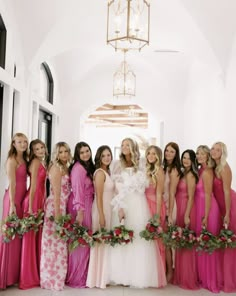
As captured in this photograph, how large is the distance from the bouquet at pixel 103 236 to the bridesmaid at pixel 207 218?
1.11 metres

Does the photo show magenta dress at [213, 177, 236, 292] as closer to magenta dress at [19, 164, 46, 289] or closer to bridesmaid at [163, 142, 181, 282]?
bridesmaid at [163, 142, 181, 282]

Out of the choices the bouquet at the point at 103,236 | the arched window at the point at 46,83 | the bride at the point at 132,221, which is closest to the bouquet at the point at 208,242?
the bride at the point at 132,221

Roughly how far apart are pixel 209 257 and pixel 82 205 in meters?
1.67

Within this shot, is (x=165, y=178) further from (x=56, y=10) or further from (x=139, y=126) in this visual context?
(x=139, y=126)

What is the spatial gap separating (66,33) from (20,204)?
3946 millimetres

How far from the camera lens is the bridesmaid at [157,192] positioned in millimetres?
4359

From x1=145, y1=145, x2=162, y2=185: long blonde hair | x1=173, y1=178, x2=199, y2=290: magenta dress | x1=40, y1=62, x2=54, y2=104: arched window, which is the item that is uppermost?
x1=40, y1=62, x2=54, y2=104: arched window

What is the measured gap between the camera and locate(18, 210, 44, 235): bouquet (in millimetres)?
4156

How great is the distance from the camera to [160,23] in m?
6.97

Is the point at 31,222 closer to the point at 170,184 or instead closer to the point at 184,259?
the point at 170,184

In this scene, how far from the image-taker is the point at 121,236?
418 cm

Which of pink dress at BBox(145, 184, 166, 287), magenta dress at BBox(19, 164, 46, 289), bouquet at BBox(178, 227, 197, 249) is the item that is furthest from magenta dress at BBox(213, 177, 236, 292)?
magenta dress at BBox(19, 164, 46, 289)

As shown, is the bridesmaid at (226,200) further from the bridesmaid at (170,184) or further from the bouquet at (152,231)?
the bouquet at (152,231)

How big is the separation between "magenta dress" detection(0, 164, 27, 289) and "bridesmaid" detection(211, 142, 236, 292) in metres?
2.38
